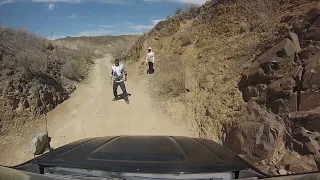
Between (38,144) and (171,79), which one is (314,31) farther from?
(38,144)

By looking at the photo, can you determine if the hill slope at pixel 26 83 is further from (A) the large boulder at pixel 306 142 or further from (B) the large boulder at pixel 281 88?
(A) the large boulder at pixel 306 142

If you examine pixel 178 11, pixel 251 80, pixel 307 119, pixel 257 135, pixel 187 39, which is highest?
pixel 178 11

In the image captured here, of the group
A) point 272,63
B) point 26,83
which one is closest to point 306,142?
point 272,63

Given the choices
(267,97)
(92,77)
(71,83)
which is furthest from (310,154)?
(92,77)

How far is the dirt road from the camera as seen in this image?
11172 millimetres

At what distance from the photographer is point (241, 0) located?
56.3 ft

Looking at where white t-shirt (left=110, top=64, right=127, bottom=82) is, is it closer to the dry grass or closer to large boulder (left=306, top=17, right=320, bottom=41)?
the dry grass

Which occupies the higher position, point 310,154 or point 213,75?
point 213,75

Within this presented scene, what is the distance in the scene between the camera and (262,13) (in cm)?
1550

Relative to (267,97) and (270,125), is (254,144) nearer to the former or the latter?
(270,125)

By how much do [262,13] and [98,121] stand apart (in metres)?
8.46

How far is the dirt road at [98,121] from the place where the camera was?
36.7ft

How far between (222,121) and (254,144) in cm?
269

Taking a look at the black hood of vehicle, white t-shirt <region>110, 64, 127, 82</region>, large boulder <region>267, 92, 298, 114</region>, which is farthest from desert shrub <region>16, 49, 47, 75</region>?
the black hood of vehicle
